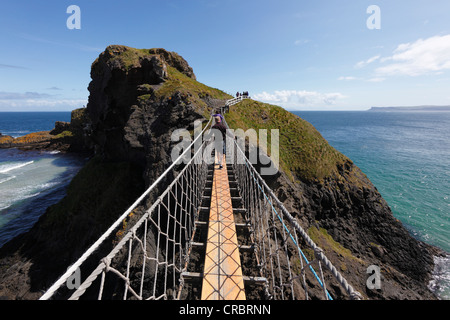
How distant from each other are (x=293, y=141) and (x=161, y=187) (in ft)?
39.9

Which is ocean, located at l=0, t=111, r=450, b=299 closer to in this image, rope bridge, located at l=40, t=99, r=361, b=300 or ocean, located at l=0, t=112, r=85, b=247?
ocean, located at l=0, t=112, r=85, b=247

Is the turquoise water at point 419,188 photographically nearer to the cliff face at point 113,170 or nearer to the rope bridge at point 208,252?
the rope bridge at point 208,252

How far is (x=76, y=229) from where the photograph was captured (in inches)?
521

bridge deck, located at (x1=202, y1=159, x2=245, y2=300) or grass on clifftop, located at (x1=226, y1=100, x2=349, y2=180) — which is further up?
grass on clifftop, located at (x1=226, y1=100, x2=349, y2=180)

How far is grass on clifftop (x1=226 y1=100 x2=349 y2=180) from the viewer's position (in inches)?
586

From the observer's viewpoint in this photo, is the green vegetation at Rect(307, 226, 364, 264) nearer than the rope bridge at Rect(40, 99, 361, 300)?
No

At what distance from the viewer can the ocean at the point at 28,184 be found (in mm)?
17766

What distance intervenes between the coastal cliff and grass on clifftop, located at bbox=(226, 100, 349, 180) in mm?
93

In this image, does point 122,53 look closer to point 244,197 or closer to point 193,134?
point 193,134

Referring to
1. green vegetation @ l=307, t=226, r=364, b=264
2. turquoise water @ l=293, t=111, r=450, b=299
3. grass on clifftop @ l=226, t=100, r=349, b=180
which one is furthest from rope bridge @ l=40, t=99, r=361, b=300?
turquoise water @ l=293, t=111, r=450, b=299

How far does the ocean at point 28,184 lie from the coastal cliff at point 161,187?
171 inches

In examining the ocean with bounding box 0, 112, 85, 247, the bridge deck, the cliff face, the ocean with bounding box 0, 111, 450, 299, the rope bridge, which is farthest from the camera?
the ocean with bounding box 0, 112, 85, 247

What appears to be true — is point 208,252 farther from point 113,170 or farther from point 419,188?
point 419,188
